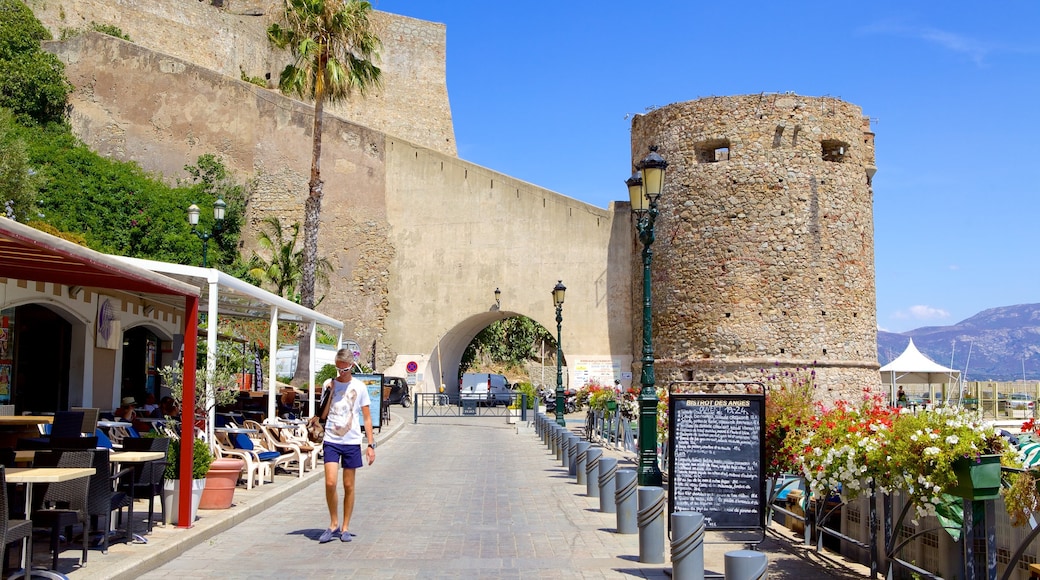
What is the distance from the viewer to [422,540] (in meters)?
9.14

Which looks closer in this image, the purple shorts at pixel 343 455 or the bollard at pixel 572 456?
the purple shorts at pixel 343 455

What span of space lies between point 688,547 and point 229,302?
38.1 feet

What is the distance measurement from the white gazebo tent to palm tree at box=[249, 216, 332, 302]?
19648 millimetres

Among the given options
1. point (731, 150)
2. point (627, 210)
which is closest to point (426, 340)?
point (627, 210)

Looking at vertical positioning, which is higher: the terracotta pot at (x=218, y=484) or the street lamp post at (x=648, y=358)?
the street lamp post at (x=648, y=358)

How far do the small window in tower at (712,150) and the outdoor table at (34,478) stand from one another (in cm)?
2494

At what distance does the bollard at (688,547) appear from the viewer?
6840 mm

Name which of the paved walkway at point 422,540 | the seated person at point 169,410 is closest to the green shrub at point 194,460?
the paved walkway at point 422,540

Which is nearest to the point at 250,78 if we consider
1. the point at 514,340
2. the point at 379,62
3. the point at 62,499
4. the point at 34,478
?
the point at 379,62

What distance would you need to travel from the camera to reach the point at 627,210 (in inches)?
1286

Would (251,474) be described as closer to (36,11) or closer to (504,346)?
(36,11)

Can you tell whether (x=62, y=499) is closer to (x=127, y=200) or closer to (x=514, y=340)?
(x=127, y=200)

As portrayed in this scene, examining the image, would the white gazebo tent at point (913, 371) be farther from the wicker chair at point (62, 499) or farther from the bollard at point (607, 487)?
the wicker chair at point (62, 499)

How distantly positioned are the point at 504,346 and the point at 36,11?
2740cm
